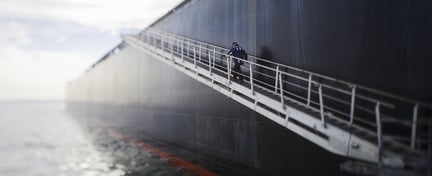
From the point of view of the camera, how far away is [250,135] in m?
10.6

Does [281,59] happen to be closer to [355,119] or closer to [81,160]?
[355,119]


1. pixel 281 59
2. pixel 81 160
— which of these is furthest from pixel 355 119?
pixel 81 160

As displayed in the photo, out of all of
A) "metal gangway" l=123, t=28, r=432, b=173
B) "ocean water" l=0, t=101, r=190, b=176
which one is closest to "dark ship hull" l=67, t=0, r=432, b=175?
"metal gangway" l=123, t=28, r=432, b=173

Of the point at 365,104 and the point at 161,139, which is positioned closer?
the point at 365,104

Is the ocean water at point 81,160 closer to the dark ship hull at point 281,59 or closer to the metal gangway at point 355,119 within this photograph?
the dark ship hull at point 281,59

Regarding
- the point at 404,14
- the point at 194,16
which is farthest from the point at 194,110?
the point at 404,14

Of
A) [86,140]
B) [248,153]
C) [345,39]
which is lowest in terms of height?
[86,140]

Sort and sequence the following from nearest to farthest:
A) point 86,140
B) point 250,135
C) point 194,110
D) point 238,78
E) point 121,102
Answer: point 238,78 → point 250,135 → point 194,110 → point 86,140 → point 121,102

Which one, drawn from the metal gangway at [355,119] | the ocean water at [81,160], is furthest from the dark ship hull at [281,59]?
the ocean water at [81,160]

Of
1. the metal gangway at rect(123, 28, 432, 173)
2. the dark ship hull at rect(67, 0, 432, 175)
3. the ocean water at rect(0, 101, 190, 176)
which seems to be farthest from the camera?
the ocean water at rect(0, 101, 190, 176)

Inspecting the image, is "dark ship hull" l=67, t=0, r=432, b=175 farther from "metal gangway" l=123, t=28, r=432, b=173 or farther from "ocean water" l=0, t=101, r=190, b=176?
"ocean water" l=0, t=101, r=190, b=176

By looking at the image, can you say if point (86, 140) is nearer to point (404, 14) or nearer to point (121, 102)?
point (121, 102)

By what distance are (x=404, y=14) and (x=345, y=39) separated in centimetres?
132

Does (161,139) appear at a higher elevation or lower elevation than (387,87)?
lower
